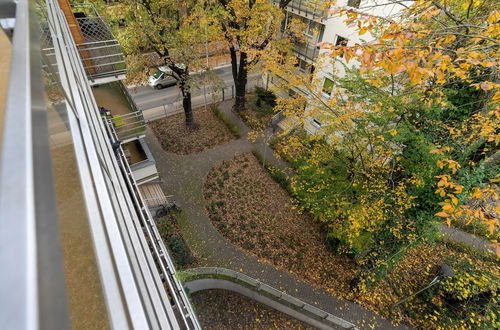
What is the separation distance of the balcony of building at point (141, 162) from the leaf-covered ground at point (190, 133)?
3.45 metres

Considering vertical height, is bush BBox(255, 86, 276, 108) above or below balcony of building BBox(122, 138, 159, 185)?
below

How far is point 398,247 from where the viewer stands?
934 centimetres

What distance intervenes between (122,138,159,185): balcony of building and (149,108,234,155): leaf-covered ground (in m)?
3.45

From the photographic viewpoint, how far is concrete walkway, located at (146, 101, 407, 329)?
34.0 feet

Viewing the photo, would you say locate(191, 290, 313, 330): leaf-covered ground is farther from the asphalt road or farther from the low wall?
the asphalt road

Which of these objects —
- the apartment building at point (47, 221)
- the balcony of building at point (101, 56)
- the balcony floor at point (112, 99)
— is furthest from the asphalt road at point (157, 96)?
the apartment building at point (47, 221)

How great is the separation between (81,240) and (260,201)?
40.8ft

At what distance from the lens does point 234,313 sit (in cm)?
988

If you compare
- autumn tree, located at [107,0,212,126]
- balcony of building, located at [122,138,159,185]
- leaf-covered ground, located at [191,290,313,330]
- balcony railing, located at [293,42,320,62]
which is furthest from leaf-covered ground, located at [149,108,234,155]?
leaf-covered ground, located at [191,290,313,330]

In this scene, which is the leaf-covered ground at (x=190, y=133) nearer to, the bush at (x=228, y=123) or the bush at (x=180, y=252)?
the bush at (x=228, y=123)


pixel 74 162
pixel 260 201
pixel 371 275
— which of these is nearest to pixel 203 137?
pixel 260 201

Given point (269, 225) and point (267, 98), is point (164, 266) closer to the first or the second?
point (269, 225)

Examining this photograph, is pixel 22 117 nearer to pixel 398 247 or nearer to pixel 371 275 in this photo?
pixel 398 247

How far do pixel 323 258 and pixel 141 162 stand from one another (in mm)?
8339
